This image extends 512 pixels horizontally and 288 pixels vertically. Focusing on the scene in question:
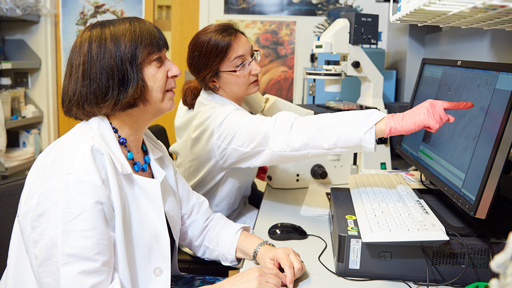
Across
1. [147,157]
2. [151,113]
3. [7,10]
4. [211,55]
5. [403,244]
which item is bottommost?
[403,244]

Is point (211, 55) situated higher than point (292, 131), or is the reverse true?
point (211, 55)

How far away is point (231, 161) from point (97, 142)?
585mm

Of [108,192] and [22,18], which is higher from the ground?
[22,18]

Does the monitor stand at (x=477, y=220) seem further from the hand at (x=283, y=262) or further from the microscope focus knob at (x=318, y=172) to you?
the microscope focus knob at (x=318, y=172)

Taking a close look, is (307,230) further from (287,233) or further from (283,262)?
(283,262)

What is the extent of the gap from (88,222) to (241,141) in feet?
2.02

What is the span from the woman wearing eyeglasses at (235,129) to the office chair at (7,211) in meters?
0.63

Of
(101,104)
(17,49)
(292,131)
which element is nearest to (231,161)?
(292,131)

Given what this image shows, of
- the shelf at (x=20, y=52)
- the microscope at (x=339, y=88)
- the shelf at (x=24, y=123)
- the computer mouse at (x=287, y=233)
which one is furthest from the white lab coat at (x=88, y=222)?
the shelf at (x=20, y=52)

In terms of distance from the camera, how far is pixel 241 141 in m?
1.42

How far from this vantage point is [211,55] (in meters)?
1.62

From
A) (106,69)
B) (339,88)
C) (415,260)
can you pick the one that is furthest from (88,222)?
(339,88)

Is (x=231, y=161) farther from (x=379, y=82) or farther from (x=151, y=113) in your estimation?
(x=379, y=82)

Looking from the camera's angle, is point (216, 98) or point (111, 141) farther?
point (216, 98)
